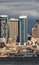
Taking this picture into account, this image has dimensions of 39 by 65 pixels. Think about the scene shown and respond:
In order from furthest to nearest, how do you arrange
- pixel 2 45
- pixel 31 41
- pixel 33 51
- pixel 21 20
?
pixel 21 20
pixel 31 41
pixel 2 45
pixel 33 51

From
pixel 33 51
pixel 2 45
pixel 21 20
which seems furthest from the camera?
pixel 21 20

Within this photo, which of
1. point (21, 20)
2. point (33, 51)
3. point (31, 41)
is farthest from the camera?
point (21, 20)

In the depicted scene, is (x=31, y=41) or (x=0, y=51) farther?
(x=31, y=41)

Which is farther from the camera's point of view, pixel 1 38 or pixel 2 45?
pixel 1 38

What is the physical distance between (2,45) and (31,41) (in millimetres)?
4703

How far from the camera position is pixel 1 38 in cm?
4125

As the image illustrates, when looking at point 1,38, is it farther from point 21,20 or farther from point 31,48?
point 31,48

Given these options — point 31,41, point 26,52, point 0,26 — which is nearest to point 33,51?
point 26,52

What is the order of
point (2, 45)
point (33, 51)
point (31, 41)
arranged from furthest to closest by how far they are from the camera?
point (31, 41) → point (2, 45) → point (33, 51)

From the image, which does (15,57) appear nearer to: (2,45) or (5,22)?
(2,45)

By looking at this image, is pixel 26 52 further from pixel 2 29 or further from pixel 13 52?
pixel 2 29

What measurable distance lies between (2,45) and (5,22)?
6.16 meters

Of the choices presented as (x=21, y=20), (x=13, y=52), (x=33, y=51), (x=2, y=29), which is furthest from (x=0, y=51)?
(x=21, y=20)

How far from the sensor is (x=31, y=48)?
3569cm
